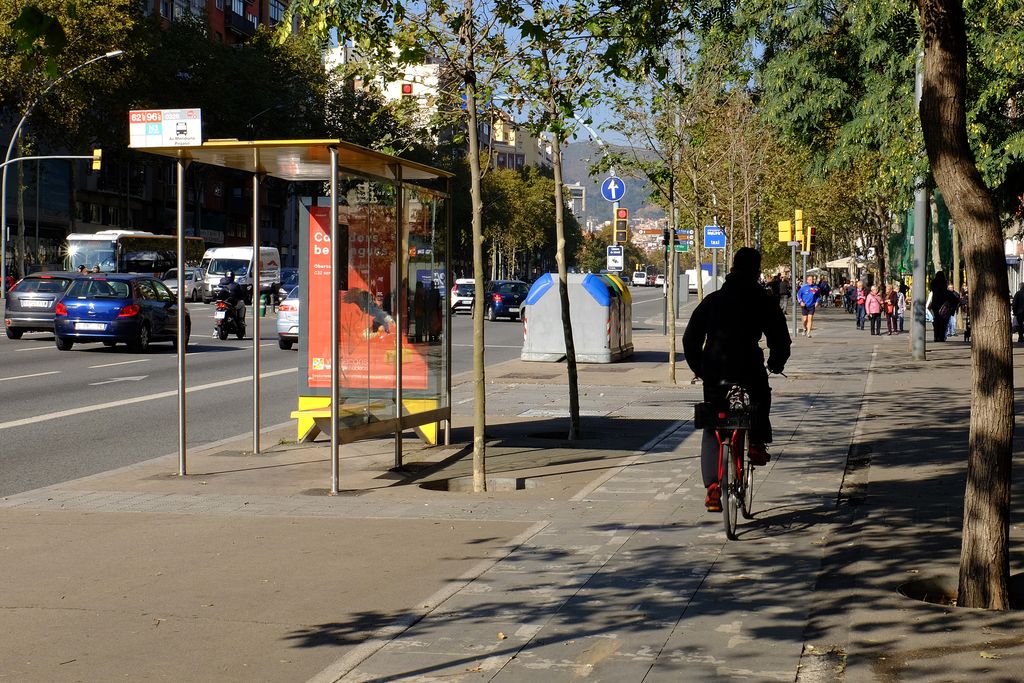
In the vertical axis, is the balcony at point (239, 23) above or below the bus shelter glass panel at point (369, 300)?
above

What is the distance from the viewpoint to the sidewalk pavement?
5484 millimetres

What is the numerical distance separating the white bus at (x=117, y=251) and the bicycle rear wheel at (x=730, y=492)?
53.6 meters

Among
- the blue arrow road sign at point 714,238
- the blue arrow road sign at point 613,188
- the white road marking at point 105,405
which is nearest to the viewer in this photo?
the white road marking at point 105,405

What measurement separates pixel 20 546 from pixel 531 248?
339 ft

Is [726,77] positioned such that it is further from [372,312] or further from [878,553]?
[878,553]

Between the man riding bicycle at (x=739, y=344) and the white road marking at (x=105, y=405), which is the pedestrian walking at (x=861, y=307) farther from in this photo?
the man riding bicycle at (x=739, y=344)

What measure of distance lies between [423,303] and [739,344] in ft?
15.3

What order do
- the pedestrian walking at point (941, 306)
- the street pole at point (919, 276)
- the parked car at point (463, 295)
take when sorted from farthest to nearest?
the parked car at point (463, 295) < the pedestrian walking at point (941, 306) < the street pole at point (919, 276)

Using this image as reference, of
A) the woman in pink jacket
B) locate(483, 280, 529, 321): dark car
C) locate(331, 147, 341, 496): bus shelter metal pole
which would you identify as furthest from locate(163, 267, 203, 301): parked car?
locate(331, 147, 341, 496): bus shelter metal pole

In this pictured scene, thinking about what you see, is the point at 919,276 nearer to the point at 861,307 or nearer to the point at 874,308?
the point at 874,308

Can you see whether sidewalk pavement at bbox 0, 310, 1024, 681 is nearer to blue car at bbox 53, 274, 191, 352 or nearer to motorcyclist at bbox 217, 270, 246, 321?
blue car at bbox 53, 274, 191, 352

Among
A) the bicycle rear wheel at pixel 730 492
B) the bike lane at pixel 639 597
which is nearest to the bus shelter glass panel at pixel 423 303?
the bike lane at pixel 639 597

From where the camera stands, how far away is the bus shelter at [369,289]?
10.9 metres

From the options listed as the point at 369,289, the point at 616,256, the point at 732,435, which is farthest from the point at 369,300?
the point at 616,256
